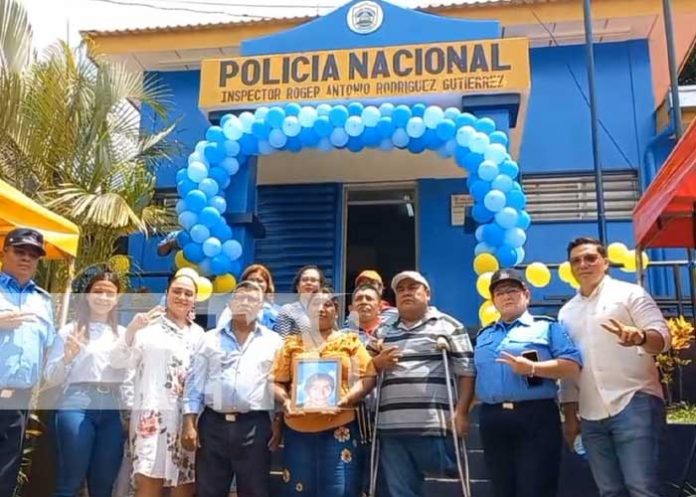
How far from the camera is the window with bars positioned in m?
8.50

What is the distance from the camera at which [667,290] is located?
804cm

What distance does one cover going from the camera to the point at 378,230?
29.8 ft

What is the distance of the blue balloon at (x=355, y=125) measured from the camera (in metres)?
6.55

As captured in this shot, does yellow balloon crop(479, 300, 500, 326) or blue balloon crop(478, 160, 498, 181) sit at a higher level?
blue balloon crop(478, 160, 498, 181)

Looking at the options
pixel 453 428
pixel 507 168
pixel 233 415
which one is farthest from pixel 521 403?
pixel 507 168

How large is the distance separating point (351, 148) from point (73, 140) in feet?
8.59

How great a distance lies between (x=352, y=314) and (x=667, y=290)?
5234 mm

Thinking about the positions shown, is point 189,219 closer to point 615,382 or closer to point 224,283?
point 224,283

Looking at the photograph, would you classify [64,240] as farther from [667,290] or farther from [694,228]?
[667,290]

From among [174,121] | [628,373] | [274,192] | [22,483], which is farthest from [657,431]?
[174,121]

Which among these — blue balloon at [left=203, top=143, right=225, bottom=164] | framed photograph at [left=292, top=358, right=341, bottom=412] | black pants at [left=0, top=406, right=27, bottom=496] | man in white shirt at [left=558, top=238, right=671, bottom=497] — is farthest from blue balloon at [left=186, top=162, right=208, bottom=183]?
man in white shirt at [left=558, top=238, right=671, bottom=497]

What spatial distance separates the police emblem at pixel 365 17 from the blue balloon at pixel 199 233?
293 cm

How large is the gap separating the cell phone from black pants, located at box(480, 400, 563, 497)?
85mm

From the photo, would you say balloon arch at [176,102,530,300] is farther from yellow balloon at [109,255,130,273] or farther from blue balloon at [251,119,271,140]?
yellow balloon at [109,255,130,273]
